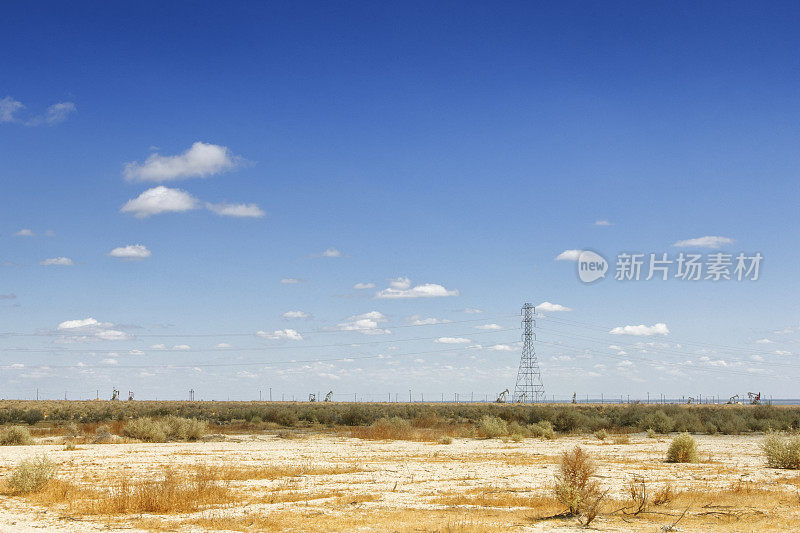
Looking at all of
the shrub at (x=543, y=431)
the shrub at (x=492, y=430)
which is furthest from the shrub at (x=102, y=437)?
A: the shrub at (x=543, y=431)

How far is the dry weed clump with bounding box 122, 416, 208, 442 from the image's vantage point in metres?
47.3

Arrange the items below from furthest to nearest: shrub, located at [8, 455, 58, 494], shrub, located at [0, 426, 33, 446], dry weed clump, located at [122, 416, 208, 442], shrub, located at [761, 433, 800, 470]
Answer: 1. dry weed clump, located at [122, 416, 208, 442]
2. shrub, located at [0, 426, 33, 446]
3. shrub, located at [761, 433, 800, 470]
4. shrub, located at [8, 455, 58, 494]

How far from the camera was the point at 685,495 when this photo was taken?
2153cm

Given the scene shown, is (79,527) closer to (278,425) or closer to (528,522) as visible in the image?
(528,522)

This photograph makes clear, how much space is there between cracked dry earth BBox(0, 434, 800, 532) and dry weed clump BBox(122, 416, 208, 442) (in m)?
5.19

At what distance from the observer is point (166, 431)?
4778cm

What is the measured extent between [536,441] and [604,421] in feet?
54.7

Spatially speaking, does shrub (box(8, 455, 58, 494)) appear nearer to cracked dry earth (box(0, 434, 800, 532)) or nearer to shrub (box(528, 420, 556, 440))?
cracked dry earth (box(0, 434, 800, 532))

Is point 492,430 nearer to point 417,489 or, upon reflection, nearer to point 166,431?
point 166,431

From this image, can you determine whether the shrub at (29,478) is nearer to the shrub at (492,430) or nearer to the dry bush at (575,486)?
the dry bush at (575,486)

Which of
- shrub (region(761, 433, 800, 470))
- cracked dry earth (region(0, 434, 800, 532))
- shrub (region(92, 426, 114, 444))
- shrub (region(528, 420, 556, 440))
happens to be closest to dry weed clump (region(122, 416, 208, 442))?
shrub (region(92, 426, 114, 444))

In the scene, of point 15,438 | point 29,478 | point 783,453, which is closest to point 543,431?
point 783,453

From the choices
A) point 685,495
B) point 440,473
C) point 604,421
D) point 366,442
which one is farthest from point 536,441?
point 685,495

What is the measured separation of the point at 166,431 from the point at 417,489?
2891cm
